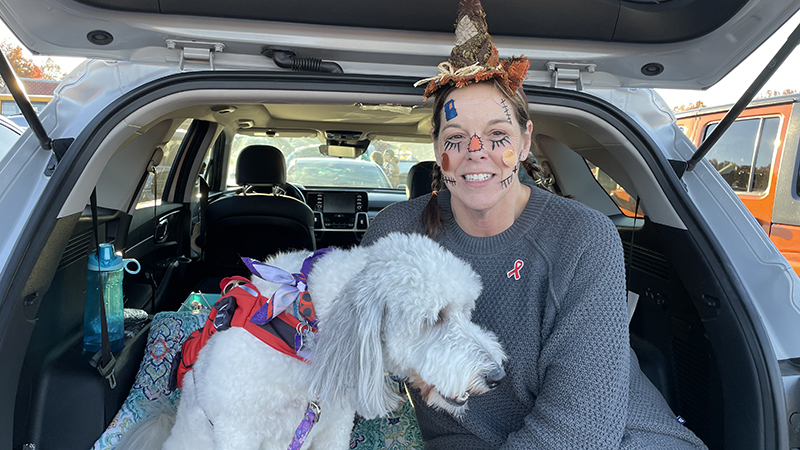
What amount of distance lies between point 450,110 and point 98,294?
169cm

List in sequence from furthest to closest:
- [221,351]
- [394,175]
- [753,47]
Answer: [394,175] < [753,47] < [221,351]

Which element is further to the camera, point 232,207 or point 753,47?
point 232,207

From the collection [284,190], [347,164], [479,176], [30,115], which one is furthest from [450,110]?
[347,164]

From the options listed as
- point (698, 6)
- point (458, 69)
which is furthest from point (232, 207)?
point (698, 6)

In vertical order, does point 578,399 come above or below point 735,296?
below

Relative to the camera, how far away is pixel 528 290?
1671 millimetres

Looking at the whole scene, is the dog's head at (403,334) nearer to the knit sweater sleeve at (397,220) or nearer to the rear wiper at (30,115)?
the knit sweater sleeve at (397,220)

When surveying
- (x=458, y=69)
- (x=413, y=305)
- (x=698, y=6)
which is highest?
(x=698, y=6)

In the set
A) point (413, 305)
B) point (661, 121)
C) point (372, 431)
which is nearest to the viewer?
point (413, 305)

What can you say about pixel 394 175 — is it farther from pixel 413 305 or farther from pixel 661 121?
pixel 413 305

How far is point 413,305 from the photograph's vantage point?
4.78ft

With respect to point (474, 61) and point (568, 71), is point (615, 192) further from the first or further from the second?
point (474, 61)

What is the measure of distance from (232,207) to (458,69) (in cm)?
265

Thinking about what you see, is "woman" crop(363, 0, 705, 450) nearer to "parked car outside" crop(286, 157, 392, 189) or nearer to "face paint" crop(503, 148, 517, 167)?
"face paint" crop(503, 148, 517, 167)
